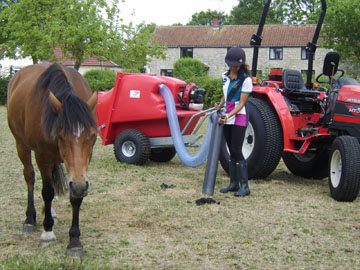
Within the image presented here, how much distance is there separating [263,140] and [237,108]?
892 mm

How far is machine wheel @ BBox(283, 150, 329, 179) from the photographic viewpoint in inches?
271

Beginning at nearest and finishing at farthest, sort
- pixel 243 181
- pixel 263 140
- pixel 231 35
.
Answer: pixel 243 181 < pixel 263 140 < pixel 231 35

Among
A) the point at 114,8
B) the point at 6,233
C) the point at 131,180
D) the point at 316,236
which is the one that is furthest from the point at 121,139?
the point at 114,8

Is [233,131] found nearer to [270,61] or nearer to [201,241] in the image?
[201,241]

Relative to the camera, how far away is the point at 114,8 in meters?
28.9

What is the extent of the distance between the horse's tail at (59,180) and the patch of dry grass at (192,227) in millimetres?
347

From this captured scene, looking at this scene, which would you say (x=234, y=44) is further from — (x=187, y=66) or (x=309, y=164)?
(x=309, y=164)

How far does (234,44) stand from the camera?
153ft

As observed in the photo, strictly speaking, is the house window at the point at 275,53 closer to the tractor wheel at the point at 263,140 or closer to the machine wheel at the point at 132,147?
the machine wheel at the point at 132,147

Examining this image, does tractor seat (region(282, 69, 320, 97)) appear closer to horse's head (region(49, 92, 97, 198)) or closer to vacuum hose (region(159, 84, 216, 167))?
vacuum hose (region(159, 84, 216, 167))

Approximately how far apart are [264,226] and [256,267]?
3.50 ft

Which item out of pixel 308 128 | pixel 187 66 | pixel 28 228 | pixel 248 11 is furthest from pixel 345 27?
pixel 28 228

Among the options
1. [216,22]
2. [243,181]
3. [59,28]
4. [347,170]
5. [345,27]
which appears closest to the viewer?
[347,170]

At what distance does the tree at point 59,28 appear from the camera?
2631 cm
